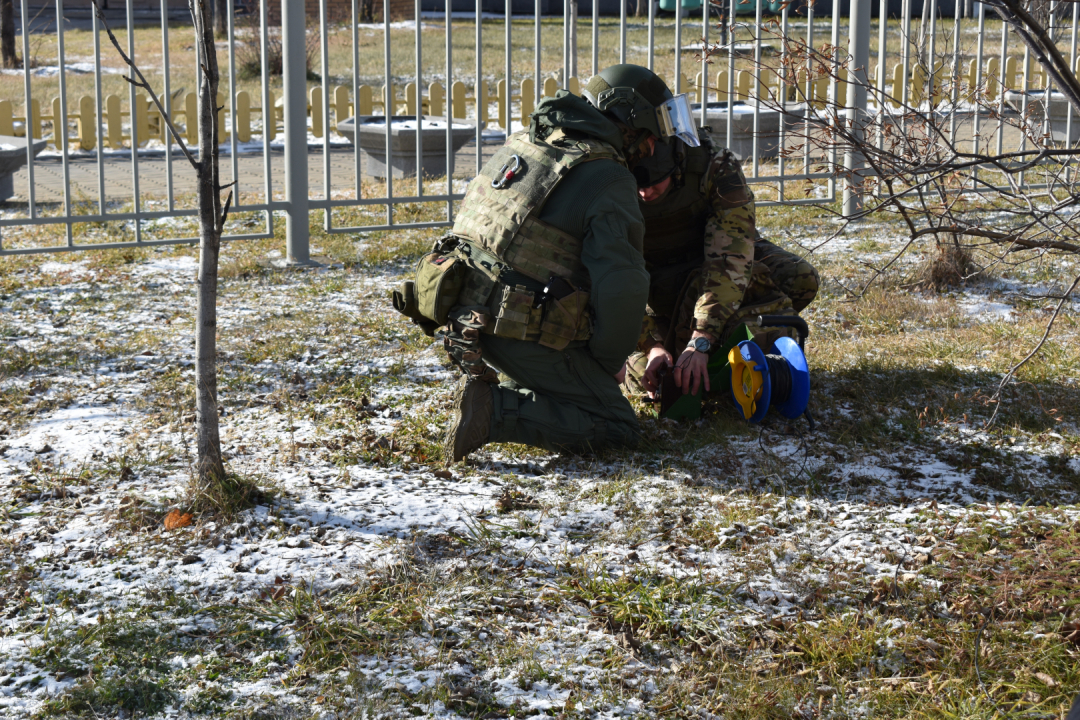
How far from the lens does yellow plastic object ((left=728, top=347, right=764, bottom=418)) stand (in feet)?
12.5

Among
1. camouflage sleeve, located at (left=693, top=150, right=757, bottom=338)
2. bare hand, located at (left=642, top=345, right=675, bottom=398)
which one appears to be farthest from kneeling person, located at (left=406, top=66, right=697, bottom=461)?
camouflage sleeve, located at (left=693, top=150, right=757, bottom=338)

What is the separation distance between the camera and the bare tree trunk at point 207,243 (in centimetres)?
294

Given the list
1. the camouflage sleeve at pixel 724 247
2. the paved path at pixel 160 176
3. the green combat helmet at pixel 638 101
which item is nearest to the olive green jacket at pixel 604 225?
the green combat helmet at pixel 638 101

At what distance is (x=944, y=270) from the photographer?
6.02m

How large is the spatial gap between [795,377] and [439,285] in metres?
1.38

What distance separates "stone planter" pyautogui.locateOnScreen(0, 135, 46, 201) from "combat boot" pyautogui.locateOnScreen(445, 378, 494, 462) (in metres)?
6.57

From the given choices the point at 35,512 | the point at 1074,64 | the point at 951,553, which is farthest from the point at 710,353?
the point at 1074,64

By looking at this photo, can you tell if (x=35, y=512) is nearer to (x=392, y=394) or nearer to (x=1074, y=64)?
(x=392, y=394)

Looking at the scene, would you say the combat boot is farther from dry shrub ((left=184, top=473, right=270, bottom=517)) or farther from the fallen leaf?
the fallen leaf

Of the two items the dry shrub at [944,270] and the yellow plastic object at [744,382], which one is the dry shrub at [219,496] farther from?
the dry shrub at [944,270]

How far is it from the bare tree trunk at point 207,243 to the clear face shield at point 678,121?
159 cm

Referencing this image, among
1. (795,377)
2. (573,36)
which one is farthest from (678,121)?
(573,36)

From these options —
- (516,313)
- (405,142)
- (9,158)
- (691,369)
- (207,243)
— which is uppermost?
(405,142)

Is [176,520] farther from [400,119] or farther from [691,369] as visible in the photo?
[400,119]
